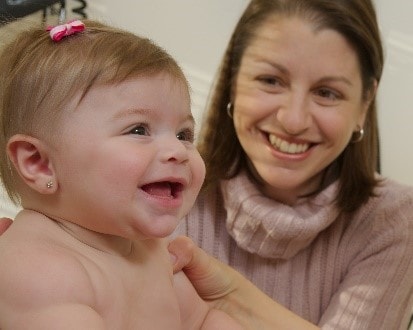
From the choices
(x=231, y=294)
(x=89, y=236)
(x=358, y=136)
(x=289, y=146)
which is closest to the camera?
(x=89, y=236)

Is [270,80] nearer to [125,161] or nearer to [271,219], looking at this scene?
[271,219]

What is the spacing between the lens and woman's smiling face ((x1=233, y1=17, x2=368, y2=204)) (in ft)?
4.56

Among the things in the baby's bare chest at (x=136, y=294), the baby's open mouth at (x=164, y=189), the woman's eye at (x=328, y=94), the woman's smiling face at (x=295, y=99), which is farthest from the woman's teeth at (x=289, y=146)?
the baby's open mouth at (x=164, y=189)

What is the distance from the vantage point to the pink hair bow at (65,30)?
2.79ft

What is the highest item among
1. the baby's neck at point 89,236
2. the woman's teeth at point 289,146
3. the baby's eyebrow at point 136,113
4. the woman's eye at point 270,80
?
the baby's eyebrow at point 136,113

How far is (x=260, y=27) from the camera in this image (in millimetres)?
1467

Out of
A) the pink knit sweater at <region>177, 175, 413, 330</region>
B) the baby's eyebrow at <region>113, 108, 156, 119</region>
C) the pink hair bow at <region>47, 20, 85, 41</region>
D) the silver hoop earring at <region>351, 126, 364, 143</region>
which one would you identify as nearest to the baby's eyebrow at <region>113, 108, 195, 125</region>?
the baby's eyebrow at <region>113, 108, 156, 119</region>

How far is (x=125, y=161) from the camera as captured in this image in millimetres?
801

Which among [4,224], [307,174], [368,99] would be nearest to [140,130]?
[4,224]

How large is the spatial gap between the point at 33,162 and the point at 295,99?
27.5 inches

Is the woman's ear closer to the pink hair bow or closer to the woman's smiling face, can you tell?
the woman's smiling face

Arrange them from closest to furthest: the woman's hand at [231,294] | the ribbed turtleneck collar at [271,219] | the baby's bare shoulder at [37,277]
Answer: the baby's bare shoulder at [37,277], the woman's hand at [231,294], the ribbed turtleneck collar at [271,219]

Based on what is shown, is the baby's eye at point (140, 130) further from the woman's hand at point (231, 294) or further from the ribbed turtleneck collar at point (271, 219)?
the ribbed turtleneck collar at point (271, 219)

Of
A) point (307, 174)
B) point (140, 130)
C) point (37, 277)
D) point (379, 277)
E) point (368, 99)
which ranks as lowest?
point (379, 277)
